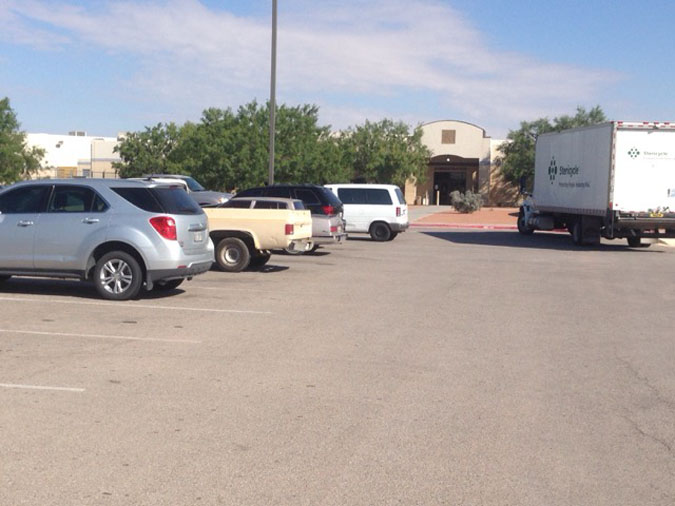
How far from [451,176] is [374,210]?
161 feet

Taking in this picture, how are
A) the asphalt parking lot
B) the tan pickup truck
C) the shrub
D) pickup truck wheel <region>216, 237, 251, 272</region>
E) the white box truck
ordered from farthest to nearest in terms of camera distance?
the shrub
the white box truck
pickup truck wheel <region>216, 237, 251, 272</region>
the tan pickup truck
the asphalt parking lot

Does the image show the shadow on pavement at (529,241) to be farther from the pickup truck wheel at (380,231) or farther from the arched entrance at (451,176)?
the arched entrance at (451,176)

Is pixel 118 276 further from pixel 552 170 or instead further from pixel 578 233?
pixel 552 170

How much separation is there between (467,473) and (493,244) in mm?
23682

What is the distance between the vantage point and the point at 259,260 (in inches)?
723

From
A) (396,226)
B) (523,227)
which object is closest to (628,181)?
(396,226)

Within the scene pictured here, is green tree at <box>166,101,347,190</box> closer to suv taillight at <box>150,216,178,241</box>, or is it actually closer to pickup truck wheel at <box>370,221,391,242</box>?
pickup truck wheel at <box>370,221,391,242</box>

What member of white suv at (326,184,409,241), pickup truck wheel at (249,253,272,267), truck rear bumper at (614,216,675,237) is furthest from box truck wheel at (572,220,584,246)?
pickup truck wheel at (249,253,272,267)

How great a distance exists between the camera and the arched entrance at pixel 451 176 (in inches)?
2930

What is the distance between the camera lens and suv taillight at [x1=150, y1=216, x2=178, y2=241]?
496 inches

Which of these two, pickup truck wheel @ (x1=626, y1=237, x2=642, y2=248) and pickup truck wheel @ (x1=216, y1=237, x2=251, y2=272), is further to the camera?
pickup truck wheel @ (x1=626, y1=237, x2=642, y2=248)

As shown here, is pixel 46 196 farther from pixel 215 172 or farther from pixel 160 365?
pixel 215 172

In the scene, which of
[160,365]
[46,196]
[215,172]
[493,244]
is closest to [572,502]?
[160,365]

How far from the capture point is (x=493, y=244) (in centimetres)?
2877
